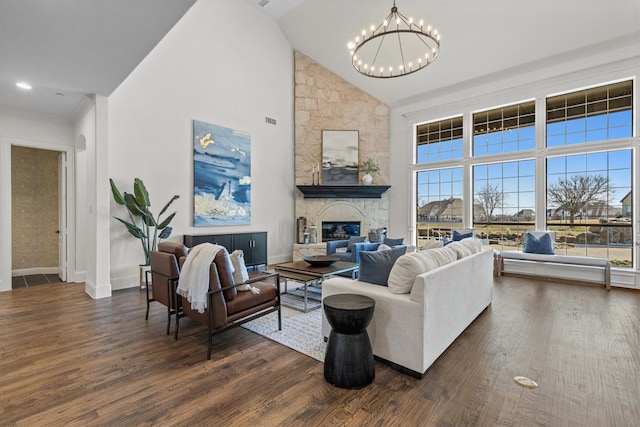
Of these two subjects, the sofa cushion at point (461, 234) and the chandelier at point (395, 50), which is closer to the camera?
the chandelier at point (395, 50)

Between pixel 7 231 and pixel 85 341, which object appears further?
pixel 7 231

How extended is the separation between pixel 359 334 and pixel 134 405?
1.59m

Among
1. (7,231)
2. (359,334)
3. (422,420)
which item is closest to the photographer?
(422,420)

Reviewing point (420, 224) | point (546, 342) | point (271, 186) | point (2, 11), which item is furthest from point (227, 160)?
point (546, 342)

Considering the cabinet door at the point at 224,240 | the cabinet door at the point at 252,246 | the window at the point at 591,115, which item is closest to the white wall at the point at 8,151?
the cabinet door at the point at 224,240

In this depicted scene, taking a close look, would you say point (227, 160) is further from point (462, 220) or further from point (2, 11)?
point (462, 220)

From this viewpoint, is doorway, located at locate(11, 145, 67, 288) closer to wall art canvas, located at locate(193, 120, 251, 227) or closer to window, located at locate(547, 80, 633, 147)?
wall art canvas, located at locate(193, 120, 251, 227)

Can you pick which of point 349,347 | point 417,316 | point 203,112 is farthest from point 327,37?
point 349,347

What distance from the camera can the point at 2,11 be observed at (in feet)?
8.03

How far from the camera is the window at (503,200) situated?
6.37m

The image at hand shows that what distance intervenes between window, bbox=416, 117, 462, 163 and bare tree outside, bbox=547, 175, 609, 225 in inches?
79.7

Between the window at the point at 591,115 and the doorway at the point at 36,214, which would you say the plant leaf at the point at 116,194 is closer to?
the doorway at the point at 36,214

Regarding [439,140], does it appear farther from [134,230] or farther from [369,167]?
[134,230]

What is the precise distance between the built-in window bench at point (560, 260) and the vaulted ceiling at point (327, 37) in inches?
143
